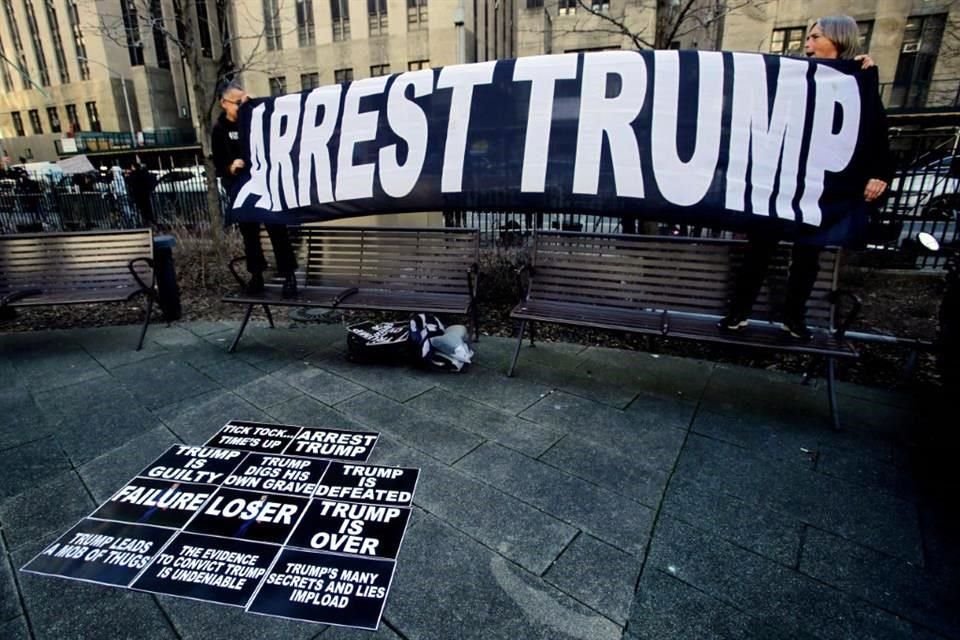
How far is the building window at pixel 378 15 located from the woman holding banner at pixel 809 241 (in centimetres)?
4107

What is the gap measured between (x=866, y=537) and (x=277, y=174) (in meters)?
5.33

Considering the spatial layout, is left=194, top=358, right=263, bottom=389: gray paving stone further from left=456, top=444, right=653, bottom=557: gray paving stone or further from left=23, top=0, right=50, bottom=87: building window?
left=23, top=0, right=50, bottom=87: building window

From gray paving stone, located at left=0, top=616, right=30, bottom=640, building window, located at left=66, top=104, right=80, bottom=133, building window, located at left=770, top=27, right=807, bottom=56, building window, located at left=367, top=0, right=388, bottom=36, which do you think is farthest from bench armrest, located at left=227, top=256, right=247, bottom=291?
building window, located at left=66, top=104, right=80, bottom=133

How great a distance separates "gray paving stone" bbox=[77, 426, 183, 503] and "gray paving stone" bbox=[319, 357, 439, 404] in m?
1.41

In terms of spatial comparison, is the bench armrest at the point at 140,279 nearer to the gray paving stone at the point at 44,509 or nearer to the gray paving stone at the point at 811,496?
the gray paving stone at the point at 44,509

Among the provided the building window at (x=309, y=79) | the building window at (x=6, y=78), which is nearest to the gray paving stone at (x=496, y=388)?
the building window at (x=309, y=79)

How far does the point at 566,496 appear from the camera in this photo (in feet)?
9.02

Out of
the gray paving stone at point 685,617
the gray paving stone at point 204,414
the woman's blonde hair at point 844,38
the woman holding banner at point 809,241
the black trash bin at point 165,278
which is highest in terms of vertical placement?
the woman's blonde hair at point 844,38

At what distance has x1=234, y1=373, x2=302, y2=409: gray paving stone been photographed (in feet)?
12.7

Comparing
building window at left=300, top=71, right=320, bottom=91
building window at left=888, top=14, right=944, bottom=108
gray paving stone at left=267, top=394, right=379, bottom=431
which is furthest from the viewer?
building window at left=300, top=71, right=320, bottom=91

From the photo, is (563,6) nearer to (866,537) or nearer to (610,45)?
(610,45)

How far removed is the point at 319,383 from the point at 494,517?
2.21 meters

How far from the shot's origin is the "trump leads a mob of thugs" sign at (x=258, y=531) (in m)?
2.12

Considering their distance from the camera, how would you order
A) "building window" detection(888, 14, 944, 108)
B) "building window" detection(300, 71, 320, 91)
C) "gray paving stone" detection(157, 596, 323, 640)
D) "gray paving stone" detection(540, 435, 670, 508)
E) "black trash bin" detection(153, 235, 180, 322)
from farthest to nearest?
"building window" detection(300, 71, 320, 91) < "building window" detection(888, 14, 944, 108) < "black trash bin" detection(153, 235, 180, 322) < "gray paving stone" detection(540, 435, 670, 508) < "gray paving stone" detection(157, 596, 323, 640)
